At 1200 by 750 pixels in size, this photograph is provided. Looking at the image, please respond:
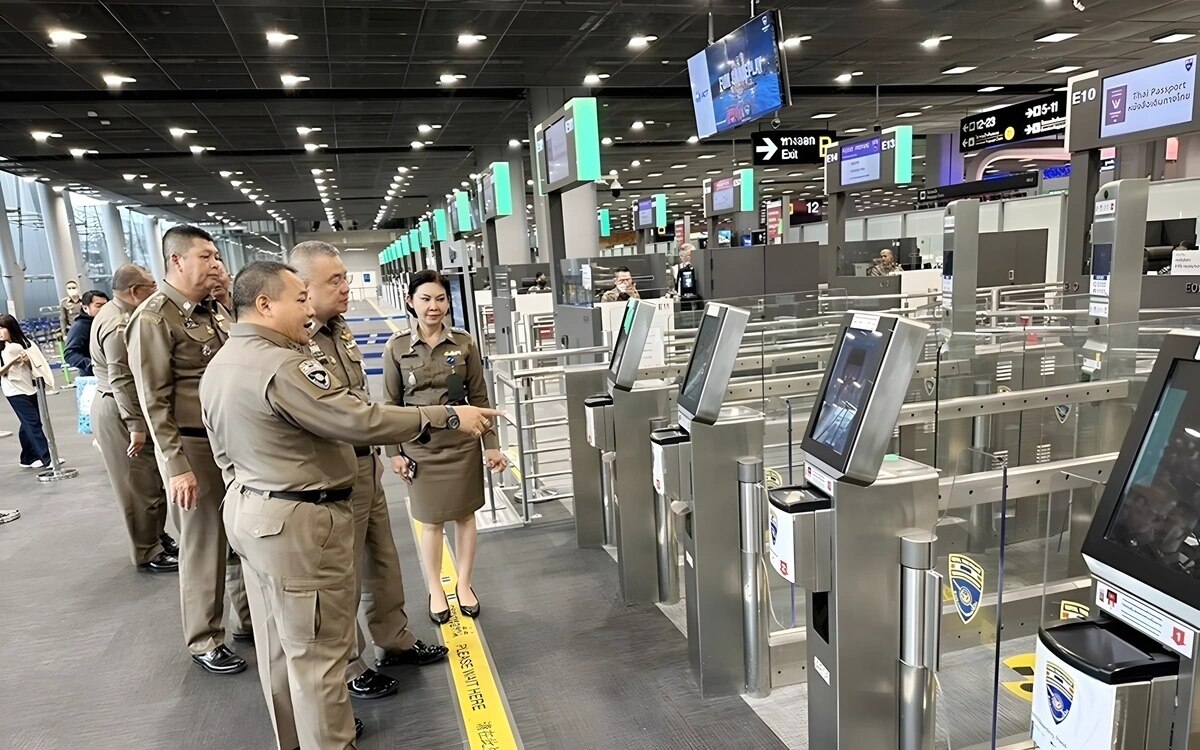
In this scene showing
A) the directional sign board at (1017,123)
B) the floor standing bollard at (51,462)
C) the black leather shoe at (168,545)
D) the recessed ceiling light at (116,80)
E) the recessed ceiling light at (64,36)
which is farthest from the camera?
the directional sign board at (1017,123)

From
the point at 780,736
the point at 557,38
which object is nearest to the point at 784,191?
the point at 557,38

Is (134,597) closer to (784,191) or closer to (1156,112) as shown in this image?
(1156,112)

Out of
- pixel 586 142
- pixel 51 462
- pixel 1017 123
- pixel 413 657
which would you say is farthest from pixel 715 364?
pixel 1017 123

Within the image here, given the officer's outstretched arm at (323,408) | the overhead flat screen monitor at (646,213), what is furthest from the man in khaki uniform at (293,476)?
the overhead flat screen monitor at (646,213)

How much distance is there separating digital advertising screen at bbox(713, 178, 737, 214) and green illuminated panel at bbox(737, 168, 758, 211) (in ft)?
0.46

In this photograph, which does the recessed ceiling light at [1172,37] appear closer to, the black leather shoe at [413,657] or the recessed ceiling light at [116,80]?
the black leather shoe at [413,657]

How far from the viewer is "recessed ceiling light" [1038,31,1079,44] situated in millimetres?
8961

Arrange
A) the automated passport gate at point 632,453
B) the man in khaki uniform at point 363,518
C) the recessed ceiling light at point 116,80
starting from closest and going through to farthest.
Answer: the man in khaki uniform at point 363,518, the automated passport gate at point 632,453, the recessed ceiling light at point 116,80

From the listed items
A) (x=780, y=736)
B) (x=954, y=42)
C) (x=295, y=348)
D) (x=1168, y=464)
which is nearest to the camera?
(x=1168, y=464)

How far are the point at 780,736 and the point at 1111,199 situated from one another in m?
2.96

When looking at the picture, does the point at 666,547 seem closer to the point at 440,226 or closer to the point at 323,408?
the point at 323,408

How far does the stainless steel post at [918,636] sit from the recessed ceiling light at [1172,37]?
10.7 metres

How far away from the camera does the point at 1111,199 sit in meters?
3.55

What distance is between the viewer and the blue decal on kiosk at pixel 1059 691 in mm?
1204
